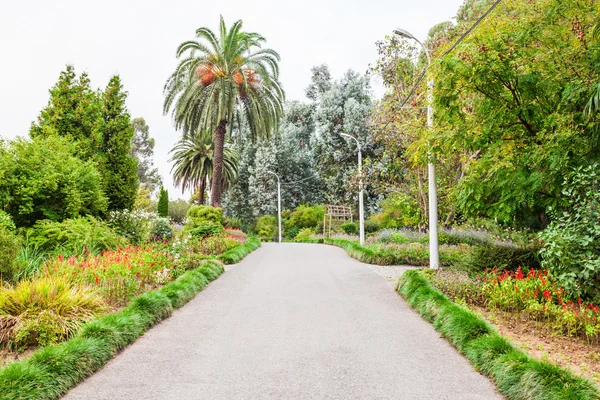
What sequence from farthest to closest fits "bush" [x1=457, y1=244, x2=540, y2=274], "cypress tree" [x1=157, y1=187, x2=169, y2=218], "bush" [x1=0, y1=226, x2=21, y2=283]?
"cypress tree" [x1=157, y1=187, x2=169, y2=218] → "bush" [x1=457, y1=244, x2=540, y2=274] → "bush" [x1=0, y1=226, x2=21, y2=283]

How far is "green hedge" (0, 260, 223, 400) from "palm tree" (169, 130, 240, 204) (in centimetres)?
3378

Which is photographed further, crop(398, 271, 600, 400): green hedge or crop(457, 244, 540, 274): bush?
crop(457, 244, 540, 274): bush

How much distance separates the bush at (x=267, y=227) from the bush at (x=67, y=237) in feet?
105

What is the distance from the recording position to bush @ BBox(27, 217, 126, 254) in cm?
1148

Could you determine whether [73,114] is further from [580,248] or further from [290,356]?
[580,248]

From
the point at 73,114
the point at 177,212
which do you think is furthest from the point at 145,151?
the point at 73,114

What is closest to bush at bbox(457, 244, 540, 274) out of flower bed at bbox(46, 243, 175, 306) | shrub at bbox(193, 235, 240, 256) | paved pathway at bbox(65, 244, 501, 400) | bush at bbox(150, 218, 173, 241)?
paved pathway at bbox(65, 244, 501, 400)

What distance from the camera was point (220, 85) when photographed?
23.7m

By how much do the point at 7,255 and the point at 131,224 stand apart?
31.0ft

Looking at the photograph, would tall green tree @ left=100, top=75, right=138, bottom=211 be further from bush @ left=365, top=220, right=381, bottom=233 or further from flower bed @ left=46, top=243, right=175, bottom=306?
bush @ left=365, top=220, right=381, bottom=233

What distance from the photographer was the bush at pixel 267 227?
4466 centimetres

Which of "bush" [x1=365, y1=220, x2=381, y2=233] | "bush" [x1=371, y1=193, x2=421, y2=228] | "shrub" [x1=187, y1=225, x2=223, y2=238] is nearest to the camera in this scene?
"shrub" [x1=187, y1=225, x2=223, y2=238]

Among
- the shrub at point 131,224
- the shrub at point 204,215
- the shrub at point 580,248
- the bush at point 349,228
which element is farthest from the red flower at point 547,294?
the bush at point 349,228

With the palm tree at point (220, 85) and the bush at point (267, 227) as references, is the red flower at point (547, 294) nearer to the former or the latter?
the palm tree at point (220, 85)
